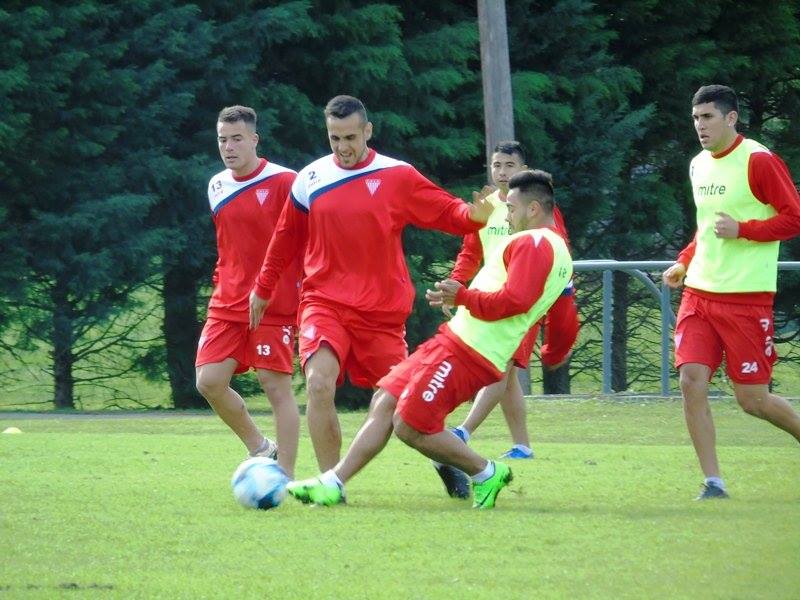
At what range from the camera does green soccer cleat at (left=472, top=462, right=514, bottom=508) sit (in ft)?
26.8

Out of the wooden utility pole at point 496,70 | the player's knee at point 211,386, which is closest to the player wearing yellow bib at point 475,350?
the player's knee at point 211,386

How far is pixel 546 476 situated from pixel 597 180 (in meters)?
14.2

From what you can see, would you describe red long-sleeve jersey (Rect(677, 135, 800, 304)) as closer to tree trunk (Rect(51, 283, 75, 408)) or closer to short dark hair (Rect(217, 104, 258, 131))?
short dark hair (Rect(217, 104, 258, 131))

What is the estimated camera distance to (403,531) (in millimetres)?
7383

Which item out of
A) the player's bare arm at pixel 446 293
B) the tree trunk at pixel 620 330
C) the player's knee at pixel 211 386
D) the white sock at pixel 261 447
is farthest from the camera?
the tree trunk at pixel 620 330

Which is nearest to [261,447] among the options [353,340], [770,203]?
[353,340]

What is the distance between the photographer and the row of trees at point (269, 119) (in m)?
19.6

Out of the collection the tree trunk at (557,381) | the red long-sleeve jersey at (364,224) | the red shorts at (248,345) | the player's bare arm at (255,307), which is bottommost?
the tree trunk at (557,381)

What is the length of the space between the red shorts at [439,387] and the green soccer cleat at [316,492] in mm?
535

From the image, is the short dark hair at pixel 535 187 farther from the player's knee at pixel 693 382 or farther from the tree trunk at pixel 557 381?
the tree trunk at pixel 557 381

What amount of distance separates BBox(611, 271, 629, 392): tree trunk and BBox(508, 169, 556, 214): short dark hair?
34.8 ft

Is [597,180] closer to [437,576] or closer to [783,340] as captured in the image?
[783,340]

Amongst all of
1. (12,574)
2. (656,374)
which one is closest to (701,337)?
(12,574)

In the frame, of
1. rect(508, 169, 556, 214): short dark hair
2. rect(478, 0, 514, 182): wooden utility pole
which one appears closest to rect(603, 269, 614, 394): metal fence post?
rect(478, 0, 514, 182): wooden utility pole
